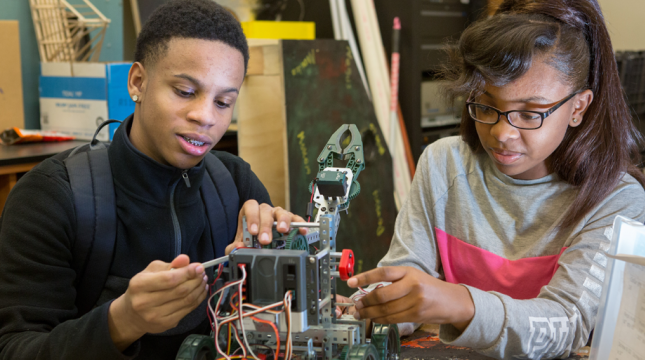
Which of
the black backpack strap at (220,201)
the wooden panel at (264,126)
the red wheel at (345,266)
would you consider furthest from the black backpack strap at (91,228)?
the wooden panel at (264,126)

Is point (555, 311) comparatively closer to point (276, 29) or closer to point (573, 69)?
point (573, 69)

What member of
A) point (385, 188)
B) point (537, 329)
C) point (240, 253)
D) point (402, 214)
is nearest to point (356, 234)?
point (385, 188)

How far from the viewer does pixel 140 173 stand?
107 cm

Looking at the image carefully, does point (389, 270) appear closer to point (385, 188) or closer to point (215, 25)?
point (215, 25)

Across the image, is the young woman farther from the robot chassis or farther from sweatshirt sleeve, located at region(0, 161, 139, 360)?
sweatshirt sleeve, located at region(0, 161, 139, 360)

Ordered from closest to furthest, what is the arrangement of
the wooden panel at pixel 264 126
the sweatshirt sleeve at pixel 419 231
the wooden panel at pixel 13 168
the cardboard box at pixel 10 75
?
the sweatshirt sleeve at pixel 419 231 < the wooden panel at pixel 13 168 < the cardboard box at pixel 10 75 < the wooden panel at pixel 264 126

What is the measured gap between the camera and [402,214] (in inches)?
56.7

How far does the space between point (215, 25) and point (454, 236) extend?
2.53 feet

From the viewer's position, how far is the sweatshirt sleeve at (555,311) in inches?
39.0

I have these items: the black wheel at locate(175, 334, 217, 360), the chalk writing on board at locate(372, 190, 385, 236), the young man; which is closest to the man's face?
the young man

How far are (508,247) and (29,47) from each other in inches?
93.3

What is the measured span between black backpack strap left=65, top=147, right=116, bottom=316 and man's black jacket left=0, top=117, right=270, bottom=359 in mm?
16

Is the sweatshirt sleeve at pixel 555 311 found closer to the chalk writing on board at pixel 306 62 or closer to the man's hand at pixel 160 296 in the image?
the man's hand at pixel 160 296

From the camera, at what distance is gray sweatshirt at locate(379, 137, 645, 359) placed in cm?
101
